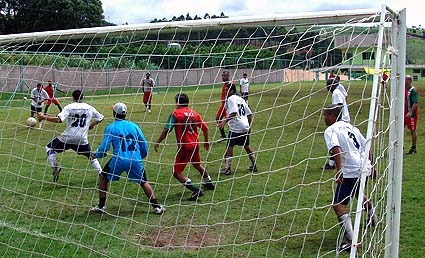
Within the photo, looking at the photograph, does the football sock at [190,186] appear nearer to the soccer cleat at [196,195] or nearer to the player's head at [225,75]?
the soccer cleat at [196,195]

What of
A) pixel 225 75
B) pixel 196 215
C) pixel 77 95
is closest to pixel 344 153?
pixel 196 215

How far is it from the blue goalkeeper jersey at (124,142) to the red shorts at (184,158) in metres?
0.88

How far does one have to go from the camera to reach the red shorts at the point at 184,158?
8.56 metres

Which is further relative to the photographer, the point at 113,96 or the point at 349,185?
the point at 113,96

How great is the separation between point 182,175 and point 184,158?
1.03 ft

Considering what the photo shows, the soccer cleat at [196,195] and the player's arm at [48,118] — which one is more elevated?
the player's arm at [48,118]

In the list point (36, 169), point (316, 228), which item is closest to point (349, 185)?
point (316, 228)

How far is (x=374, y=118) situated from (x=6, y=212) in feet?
19.3

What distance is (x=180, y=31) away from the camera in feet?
18.8

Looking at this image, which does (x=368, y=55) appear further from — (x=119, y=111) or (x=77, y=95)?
(x=77, y=95)

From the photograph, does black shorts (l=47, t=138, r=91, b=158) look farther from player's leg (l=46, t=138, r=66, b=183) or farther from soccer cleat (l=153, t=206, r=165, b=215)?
soccer cleat (l=153, t=206, r=165, b=215)

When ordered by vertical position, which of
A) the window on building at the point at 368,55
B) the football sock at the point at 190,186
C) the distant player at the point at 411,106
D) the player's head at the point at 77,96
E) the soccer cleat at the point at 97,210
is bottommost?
the distant player at the point at 411,106

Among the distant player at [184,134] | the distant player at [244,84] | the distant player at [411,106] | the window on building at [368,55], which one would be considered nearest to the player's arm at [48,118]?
the distant player at [184,134]

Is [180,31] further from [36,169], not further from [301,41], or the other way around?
[36,169]
